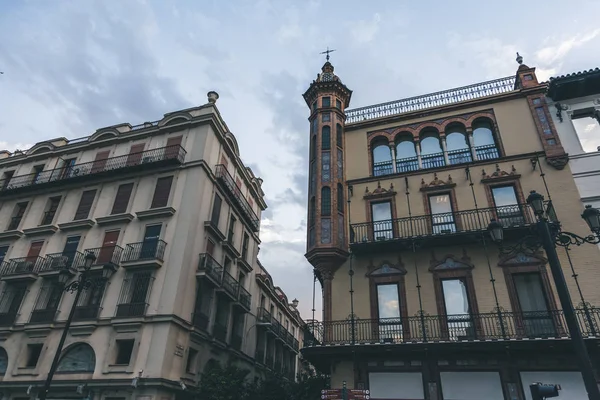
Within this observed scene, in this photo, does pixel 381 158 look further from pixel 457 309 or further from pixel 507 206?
pixel 457 309

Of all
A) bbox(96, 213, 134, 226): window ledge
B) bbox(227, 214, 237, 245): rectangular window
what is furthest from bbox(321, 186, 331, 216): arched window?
bbox(96, 213, 134, 226): window ledge

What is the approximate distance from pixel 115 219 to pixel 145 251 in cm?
329

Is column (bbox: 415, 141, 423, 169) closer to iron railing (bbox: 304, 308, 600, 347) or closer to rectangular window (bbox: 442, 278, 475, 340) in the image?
rectangular window (bbox: 442, 278, 475, 340)

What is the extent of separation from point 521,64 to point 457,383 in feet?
56.9

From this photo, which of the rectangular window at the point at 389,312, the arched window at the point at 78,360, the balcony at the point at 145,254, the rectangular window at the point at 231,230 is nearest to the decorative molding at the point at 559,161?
the rectangular window at the point at 389,312

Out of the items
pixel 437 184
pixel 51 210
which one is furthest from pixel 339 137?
pixel 51 210

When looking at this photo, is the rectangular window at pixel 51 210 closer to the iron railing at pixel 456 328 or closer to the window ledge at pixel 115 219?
the window ledge at pixel 115 219

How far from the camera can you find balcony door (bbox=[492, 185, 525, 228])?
56.6 ft

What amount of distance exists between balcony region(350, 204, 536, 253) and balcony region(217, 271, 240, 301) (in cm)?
937

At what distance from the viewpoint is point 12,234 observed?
81.5ft

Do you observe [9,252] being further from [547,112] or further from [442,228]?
[547,112]

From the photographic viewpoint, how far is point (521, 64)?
70.6 ft

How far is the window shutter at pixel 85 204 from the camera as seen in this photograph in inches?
953

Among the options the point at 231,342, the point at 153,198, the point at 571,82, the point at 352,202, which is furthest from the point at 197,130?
the point at 571,82
